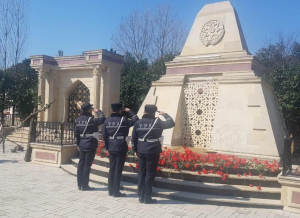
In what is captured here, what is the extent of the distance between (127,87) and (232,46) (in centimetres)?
857

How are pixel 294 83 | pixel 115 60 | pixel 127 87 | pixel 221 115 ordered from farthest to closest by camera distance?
pixel 127 87 < pixel 115 60 < pixel 294 83 < pixel 221 115

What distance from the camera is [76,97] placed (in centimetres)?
1619

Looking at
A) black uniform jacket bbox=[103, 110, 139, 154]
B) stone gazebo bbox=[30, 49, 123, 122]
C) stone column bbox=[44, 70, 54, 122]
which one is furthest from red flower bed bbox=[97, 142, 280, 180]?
stone column bbox=[44, 70, 54, 122]

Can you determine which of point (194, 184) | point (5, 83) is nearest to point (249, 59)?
point (194, 184)

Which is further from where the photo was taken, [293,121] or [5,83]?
[5,83]

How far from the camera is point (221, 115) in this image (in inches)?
329

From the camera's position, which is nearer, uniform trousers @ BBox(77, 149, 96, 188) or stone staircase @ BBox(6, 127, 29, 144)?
uniform trousers @ BBox(77, 149, 96, 188)

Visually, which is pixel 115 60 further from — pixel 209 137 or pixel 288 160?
pixel 288 160

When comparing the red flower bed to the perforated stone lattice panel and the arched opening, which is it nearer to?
the perforated stone lattice panel

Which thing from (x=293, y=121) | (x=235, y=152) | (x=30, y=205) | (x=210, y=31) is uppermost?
(x=210, y=31)

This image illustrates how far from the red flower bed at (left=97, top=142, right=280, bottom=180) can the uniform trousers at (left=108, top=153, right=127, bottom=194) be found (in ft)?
3.48

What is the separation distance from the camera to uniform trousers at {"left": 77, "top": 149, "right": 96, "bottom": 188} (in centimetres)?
605

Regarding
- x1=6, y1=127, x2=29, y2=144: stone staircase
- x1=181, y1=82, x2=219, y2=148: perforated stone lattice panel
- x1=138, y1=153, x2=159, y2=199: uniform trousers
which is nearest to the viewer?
x1=138, y1=153, x2=159, y2=199: uniform trousers

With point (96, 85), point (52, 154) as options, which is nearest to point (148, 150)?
point (52, 154)
